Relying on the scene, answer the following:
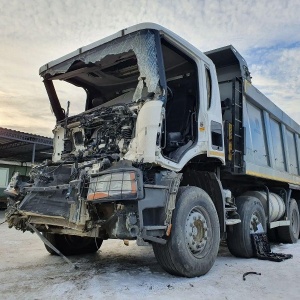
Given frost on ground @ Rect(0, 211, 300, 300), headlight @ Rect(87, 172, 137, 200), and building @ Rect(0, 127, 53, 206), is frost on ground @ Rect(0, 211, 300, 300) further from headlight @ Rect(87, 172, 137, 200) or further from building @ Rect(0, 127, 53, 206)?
building @ Rect(0, 127, 53, 206)

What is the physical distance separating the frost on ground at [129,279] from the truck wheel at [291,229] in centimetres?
225

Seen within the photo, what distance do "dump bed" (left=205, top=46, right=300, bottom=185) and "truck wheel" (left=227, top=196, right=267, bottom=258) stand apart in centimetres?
55

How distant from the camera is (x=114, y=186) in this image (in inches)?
134

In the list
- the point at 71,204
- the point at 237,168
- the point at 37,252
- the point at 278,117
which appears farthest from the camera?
the point at 278,117

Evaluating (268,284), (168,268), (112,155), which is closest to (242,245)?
(268,284)

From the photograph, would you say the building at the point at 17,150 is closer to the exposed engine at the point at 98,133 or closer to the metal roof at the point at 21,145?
the metal roof at the point at 21,145

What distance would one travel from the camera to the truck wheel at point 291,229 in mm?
7918

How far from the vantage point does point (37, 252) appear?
19.4ft

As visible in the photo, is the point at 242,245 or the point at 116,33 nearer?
the point at 116,33

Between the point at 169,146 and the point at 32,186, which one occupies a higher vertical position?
the point at 169,146

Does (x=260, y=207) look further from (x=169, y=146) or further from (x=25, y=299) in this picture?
(x=25, y=299)

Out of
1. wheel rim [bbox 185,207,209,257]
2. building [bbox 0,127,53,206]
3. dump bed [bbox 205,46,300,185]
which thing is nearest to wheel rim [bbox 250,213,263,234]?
dump bed [bbox 205,46,300,185]

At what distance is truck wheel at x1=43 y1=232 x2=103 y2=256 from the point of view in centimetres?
546

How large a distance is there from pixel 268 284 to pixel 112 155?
2319mm
